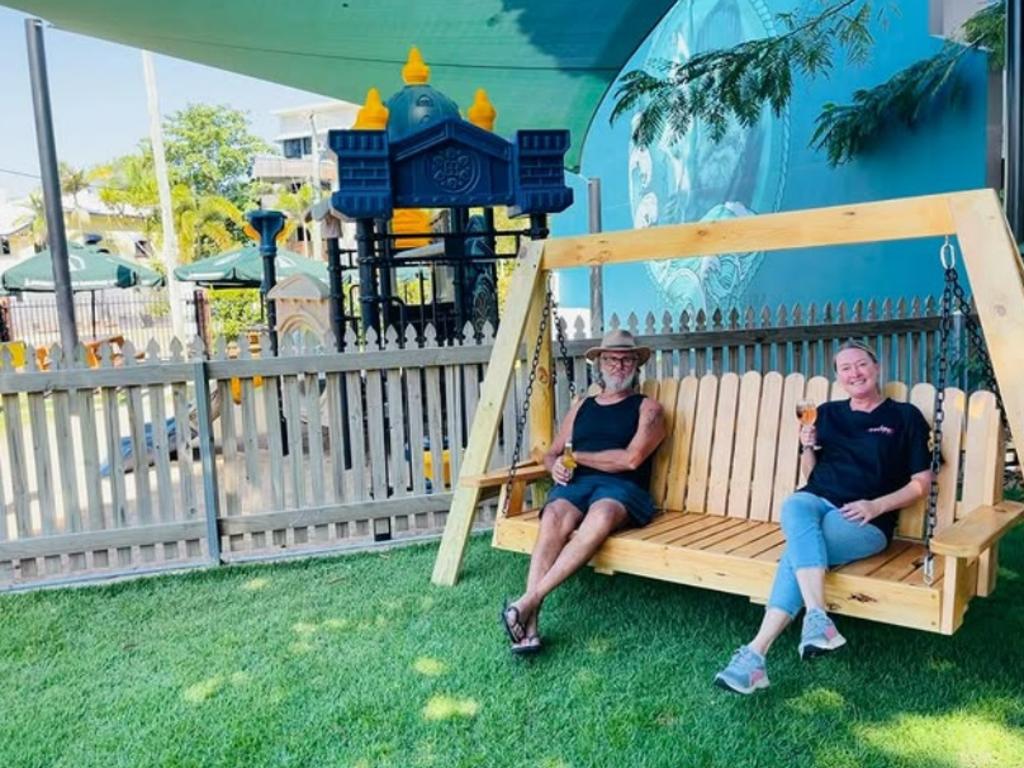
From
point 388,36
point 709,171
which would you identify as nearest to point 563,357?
point 388,36

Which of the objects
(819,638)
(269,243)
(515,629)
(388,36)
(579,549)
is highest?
(388,36)

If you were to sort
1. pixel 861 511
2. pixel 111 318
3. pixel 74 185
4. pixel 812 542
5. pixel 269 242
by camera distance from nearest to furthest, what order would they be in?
pixel 812 542 → pixel 861 511 → pixel 269 242 → pixel 111 318 → pixel 74 185

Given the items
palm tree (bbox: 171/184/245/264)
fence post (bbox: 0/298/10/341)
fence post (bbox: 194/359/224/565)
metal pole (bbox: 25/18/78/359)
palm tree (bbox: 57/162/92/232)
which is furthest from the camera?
palm tree (bbox: 57/162/92/232)

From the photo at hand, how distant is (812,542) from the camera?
9.14 ft

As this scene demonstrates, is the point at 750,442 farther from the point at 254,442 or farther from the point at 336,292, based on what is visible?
the point at 336,292

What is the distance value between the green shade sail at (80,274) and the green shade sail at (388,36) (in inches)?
256

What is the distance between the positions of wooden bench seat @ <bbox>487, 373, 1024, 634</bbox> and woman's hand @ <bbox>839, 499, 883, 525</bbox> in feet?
0.48

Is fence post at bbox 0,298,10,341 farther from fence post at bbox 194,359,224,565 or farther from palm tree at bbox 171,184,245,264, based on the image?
fence post at bbox 194,359,224,565

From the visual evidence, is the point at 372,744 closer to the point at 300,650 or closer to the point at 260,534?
the point at 300,650

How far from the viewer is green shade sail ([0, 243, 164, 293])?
1291 centimetres

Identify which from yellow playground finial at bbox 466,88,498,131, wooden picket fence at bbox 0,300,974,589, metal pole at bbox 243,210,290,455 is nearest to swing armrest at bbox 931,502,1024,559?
wooden picket fence at bbox 0,300,974,589

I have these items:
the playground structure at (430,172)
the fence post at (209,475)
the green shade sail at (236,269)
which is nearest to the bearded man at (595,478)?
the playground structure at (430,172)

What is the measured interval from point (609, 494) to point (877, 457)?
3.42 feet

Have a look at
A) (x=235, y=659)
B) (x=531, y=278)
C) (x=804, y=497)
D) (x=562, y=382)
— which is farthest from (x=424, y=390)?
(x=804, y=497)
